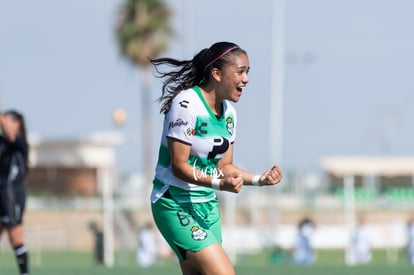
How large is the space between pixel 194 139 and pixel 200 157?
157 mm

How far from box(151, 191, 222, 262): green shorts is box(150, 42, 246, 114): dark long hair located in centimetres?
65

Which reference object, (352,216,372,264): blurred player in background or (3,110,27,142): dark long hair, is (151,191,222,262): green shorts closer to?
(3,110,27,142): dark long hair

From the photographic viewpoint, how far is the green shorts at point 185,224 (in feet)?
27.0

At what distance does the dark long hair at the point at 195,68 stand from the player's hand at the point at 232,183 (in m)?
0.79

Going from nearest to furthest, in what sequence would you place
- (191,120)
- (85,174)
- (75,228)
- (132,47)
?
(191,120) < (75,228) < (85,174) < (132,47)

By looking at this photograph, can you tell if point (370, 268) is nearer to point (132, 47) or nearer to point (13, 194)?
point (13, 194)

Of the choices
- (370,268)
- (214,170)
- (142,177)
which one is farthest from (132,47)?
(214,170)

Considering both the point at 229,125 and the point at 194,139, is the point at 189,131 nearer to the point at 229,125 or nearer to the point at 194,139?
the point at 194,139

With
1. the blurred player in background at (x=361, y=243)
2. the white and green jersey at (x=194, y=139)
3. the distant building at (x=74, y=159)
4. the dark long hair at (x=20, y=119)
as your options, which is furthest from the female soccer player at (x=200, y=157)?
the distant building at (x=74, y=159)

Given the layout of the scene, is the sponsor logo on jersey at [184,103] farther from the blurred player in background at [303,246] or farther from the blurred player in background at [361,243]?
the blurred player in background at [303,246]

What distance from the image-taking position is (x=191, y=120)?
26.8ft

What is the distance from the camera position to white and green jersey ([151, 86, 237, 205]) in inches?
322

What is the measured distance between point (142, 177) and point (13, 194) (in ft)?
151

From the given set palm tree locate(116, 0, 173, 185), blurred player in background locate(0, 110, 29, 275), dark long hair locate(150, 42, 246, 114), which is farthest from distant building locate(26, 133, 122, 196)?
dark long hair locate(150, 42, 246, 114)
